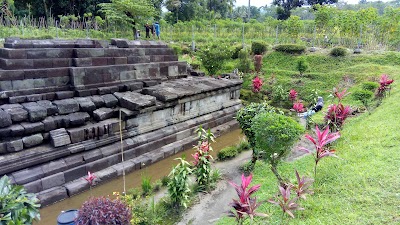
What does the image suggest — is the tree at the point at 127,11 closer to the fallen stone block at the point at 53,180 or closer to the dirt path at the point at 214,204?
the fallen stone block at the point at 53,180

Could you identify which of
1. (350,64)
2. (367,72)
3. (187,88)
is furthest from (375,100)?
(187,88)

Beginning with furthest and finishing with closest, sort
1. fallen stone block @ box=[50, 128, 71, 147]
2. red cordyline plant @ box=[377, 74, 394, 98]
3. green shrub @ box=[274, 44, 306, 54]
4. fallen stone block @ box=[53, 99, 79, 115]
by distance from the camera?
1. green shrub @ box=[274, 44, 306, 54]
2. red cordyline plant @ box=[377, 74, 394, 98]
3. fallen stone block @ box=[53, 99, 79, 115]
4. fallen stone block @ box=[50, 128, 71, 147]

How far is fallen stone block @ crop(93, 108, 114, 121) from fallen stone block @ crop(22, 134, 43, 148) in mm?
1309

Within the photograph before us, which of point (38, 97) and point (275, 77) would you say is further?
point (275, 77)

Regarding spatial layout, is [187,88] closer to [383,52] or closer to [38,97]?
[38,97]

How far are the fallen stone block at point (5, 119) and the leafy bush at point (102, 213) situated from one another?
327cm

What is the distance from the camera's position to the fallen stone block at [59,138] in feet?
19.4

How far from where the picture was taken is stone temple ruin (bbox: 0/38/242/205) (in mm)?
5711

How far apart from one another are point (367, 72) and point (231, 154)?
9.44 metres

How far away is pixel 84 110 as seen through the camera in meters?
6.77

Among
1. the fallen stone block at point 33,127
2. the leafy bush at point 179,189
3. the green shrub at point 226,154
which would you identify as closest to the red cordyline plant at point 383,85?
the green shrub at point 226,154

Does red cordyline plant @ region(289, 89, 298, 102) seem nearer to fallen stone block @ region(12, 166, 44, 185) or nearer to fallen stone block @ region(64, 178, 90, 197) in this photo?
fallen stone block @ region(64, 178, 90, 197)

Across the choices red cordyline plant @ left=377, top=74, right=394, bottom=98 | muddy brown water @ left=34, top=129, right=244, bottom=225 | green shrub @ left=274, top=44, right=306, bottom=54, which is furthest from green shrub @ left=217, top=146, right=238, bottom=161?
green shrub @ left=274, top=44, right=306, bottom=54

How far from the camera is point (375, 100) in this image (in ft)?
31.4
